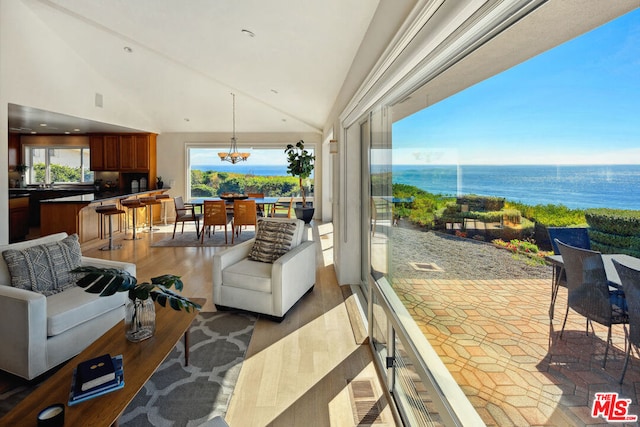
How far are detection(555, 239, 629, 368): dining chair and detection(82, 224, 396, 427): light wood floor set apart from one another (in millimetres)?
1528

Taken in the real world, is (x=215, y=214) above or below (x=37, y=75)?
below

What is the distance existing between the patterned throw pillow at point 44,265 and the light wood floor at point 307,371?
4.14ft

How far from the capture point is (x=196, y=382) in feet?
7.27

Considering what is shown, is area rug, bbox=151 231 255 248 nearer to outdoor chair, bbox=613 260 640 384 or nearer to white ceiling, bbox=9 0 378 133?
white ceiling, bbox=9 0 378 133

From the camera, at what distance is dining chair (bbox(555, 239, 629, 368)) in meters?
0.62

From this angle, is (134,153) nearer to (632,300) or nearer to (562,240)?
(562,240)

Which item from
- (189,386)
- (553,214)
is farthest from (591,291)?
(189,386)

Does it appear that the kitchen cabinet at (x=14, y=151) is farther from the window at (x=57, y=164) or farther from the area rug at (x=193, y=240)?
the area rug at (x=193, y=240)

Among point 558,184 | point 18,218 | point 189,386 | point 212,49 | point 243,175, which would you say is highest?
point 212,49

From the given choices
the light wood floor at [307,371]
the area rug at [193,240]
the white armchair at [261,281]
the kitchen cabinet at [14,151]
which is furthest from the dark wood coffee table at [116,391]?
the kitchen cabinet at [14,151]

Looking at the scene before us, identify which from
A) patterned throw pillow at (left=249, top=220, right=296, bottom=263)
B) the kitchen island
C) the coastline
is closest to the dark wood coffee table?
patterned throw pillow at (left=249, top=220, right=296, bottom=263)

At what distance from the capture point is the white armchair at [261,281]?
307 centimetres

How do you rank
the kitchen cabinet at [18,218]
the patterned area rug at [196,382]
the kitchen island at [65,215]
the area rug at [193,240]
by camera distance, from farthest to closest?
the area rug at [193,240] < the kitchen cabinet at [18,218] < the kitchen island at [65,215] < the patterned area rug at [196,382]

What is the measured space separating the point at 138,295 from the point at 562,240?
1.91 metres
